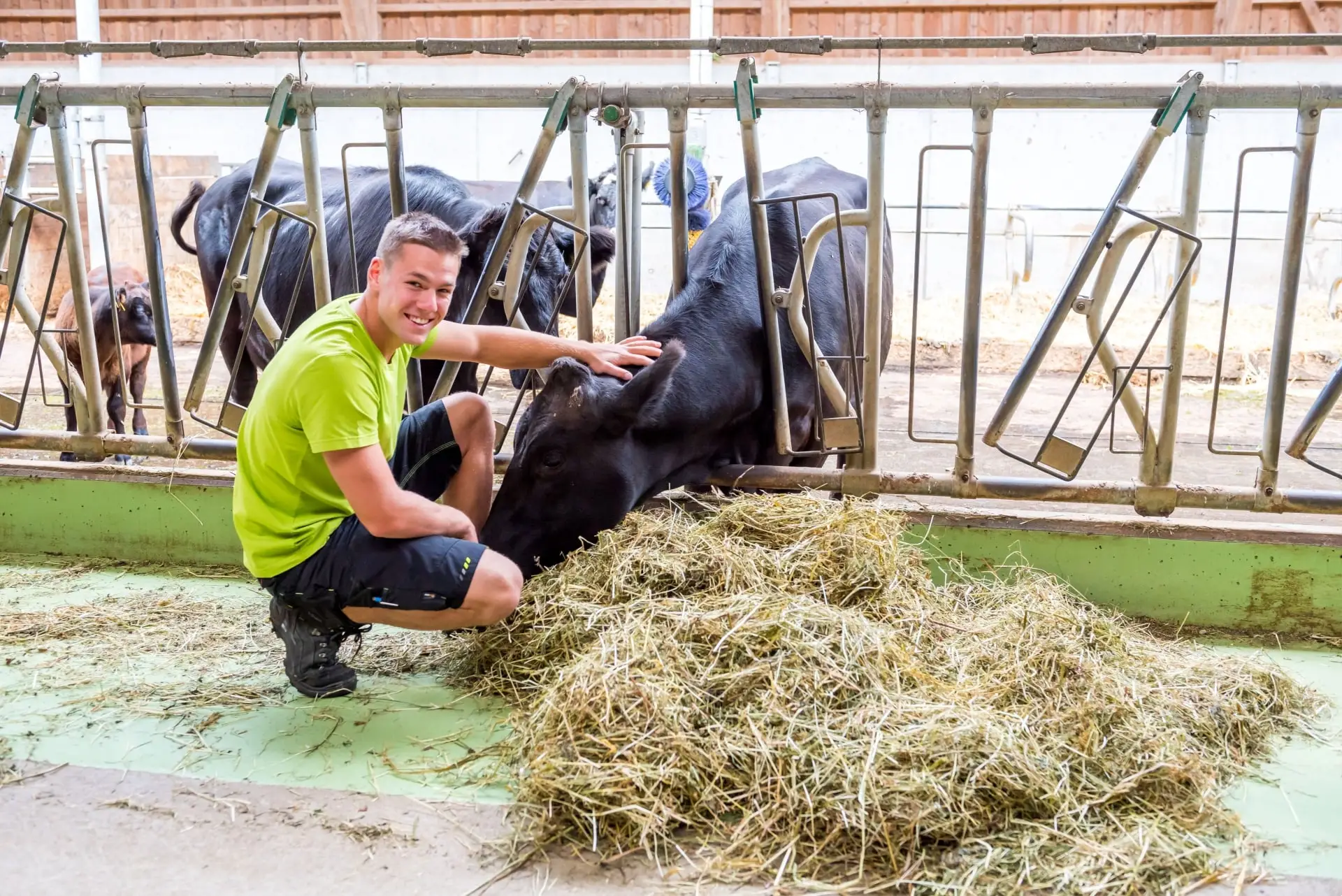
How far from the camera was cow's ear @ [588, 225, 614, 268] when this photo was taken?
521 cm

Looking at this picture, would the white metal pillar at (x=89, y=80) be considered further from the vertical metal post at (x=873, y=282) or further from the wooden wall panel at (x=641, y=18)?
the vertical metal post at (x=873, y=282)

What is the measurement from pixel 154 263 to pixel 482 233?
1.39 m

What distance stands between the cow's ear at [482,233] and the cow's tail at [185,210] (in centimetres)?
242

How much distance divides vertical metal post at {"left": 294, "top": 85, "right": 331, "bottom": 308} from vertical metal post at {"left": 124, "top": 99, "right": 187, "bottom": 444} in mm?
573

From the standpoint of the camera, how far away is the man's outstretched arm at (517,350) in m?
3.73

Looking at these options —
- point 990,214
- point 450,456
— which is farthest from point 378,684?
point 990,214

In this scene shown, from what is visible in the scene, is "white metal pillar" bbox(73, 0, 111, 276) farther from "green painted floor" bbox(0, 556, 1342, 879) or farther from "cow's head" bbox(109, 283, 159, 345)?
"green painted floor" bbox(0, 556, 1342, 879)

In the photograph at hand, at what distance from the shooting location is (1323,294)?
1484 cm

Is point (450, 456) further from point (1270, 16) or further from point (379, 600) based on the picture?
point (1270, 16)

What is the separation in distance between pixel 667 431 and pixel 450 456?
749 mm

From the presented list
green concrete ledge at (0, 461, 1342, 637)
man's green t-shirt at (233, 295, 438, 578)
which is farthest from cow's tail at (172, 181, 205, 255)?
green concrete ledge at (0, 461, 1342, 637)

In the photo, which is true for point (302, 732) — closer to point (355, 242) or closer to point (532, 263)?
point (532, 263)

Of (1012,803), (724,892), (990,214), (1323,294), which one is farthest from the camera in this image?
(990,214)

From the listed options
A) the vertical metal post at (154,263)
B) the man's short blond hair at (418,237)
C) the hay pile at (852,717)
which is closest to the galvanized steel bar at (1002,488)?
the hay pile at (852,717)
